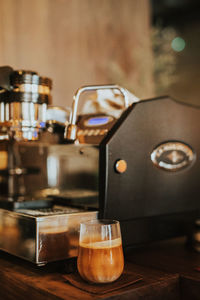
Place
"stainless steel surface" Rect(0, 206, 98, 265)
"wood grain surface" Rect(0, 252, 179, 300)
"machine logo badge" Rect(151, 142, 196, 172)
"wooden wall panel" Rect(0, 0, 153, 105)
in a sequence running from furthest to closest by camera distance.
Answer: "wooden wall panel" Rect(0, 0, 153, 105) → "machine logo badge" Rect(151, 142, 196, 172) → "stainless steel surface" Rect(0, 206, 98, 265) → "wood grain surface" Rect(0, 252, 179, 300)

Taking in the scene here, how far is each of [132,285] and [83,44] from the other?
68.8 inches

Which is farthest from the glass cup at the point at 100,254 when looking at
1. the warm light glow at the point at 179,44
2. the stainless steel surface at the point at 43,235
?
the warm light glow at the point at 179,44

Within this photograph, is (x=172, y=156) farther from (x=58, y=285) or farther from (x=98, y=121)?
(x=58, y=285)

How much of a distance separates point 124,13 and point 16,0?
1011 millimetres

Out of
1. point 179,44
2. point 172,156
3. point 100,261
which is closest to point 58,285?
point 100,261

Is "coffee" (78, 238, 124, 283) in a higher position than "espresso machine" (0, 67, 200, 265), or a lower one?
lower

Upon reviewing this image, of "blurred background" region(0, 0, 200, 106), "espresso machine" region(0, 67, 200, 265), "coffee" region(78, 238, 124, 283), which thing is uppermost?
"blurred background" region(0, 0, 200, 106)

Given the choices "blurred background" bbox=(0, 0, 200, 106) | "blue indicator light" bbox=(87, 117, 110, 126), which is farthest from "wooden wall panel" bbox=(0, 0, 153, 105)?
"blue indicator light" bbox=(87, 117, 110, 126)

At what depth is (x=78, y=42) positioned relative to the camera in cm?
227

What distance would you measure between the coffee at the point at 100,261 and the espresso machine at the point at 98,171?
0.47ft

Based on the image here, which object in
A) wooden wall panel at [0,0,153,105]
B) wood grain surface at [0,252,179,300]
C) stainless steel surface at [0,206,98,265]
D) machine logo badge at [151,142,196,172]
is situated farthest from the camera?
wooden wall panel at [0,0,153,105]

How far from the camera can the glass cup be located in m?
0.83

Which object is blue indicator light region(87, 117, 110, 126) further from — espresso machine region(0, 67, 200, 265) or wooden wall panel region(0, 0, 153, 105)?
wooden wall panel region(0, 0, 153, 105)

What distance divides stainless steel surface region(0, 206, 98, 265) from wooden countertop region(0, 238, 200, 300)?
0.14ft
